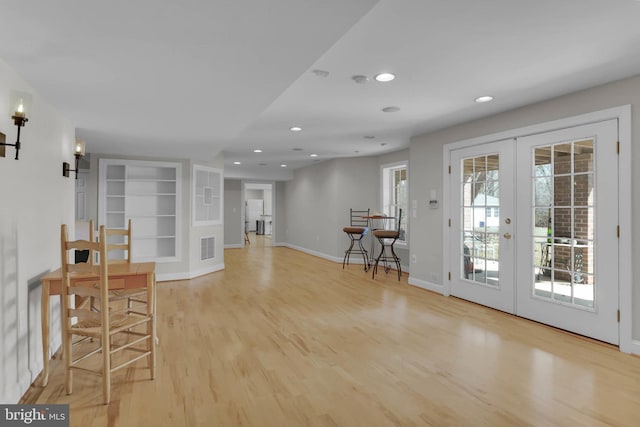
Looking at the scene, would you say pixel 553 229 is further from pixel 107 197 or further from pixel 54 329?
pixel 107 197

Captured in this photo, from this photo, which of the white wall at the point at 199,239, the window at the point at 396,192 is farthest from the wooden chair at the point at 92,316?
the window at the point at 396,192

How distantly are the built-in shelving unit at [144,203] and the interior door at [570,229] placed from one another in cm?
524

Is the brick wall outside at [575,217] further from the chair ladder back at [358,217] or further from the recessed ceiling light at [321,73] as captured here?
the chair ladder back at [358,217]

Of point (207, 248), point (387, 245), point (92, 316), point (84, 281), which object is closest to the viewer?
point (92, 316)

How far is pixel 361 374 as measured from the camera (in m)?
2.66

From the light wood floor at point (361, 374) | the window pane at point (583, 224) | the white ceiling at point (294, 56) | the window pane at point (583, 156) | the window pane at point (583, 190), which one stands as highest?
the white ceiling at point (294, 56)

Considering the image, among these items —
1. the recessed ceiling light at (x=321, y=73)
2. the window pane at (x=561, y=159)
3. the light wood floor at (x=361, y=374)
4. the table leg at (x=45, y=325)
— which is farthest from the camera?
the window pane at (x=561, y=159)

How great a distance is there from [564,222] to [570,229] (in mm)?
90

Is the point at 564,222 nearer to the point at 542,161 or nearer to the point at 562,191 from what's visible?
the point at 562,191

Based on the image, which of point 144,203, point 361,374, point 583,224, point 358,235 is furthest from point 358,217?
point 361,374

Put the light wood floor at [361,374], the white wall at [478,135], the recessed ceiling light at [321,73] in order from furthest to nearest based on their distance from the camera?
the white wall at [478,135] < the recessed ceiling light at [321,73] < the light wood floor at [361,374]

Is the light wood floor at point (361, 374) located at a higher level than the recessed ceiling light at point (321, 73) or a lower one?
lower

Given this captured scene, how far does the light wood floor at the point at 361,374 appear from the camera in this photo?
2137mm

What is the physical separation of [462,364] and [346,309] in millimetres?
1769
